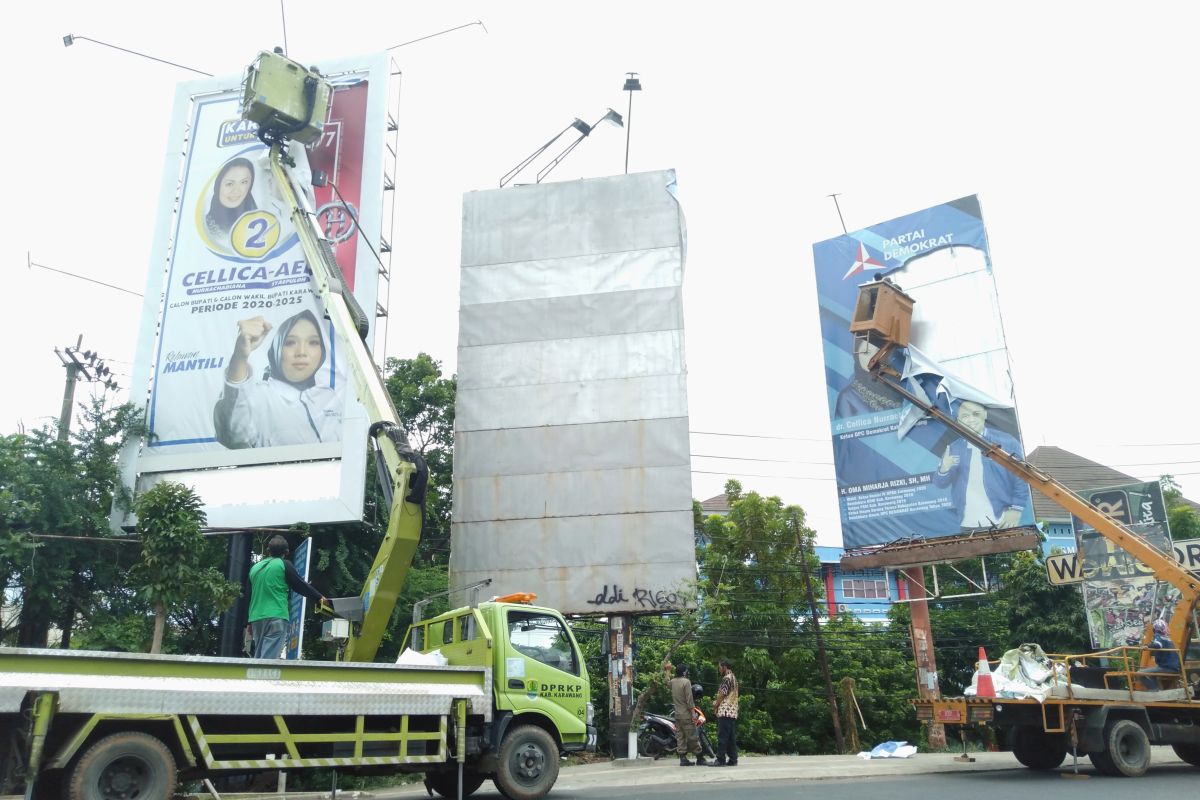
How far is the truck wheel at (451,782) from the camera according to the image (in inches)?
400

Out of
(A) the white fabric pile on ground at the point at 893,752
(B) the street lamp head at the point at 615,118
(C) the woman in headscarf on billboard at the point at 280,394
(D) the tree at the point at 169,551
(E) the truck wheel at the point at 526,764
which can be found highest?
(B) the street lamp head at the point at 615,118

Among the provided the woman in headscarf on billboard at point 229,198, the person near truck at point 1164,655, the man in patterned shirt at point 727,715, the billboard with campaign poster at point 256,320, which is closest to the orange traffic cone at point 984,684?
the man in patterned shirt at point 727,715

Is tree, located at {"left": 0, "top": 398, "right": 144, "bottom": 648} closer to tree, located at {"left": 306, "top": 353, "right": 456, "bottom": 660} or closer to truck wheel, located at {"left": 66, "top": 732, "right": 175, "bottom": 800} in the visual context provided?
tree, located at {"left": 306, "top": 353, "right": 456, "bottom": 660}

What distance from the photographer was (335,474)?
56.6ft

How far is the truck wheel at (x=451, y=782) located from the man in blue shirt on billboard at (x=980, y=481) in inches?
614

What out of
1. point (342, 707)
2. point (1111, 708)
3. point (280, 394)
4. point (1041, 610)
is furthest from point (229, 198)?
point (1041, 610)

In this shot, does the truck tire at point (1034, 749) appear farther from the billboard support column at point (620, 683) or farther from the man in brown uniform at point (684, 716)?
the billboard support column at point (620, 683)

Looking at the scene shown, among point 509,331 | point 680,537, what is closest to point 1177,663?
point 680,537

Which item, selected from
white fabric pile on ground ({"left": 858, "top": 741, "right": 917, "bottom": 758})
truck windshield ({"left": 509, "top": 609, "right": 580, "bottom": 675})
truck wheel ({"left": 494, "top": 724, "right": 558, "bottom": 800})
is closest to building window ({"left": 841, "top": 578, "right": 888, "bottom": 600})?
white fabric pile on ground ({"left": 858, "top": 741, "right": 917, "bottom": 758})

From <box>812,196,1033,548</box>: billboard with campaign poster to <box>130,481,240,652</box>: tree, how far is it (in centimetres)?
1578

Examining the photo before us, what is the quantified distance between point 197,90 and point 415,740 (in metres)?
18.1

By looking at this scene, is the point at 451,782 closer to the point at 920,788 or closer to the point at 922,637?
the point at 920,788

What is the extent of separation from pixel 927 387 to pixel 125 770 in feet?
66.6

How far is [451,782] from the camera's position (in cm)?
1030
